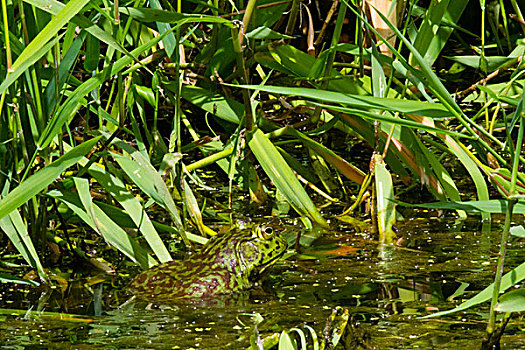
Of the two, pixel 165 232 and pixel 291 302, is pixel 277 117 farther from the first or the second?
pixel 291 302

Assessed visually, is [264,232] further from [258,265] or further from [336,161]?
[336,161]

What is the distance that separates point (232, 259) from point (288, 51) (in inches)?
33.5

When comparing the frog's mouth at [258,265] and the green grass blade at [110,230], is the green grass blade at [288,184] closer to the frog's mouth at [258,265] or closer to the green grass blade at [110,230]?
the frog's mouth at [258,265]

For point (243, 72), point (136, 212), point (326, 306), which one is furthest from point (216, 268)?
point (243, 72)

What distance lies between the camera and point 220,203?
2.81 metres

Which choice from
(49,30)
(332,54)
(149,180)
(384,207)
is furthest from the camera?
(332,54)

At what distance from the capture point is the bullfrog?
2061 millimetres

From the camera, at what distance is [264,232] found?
7.39 ft

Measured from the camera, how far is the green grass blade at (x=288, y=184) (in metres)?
2.48

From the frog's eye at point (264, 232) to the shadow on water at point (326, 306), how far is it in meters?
0.11

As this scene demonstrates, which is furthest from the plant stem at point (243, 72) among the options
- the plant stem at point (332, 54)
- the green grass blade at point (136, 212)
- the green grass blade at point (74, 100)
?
the green grass blade at point (136, 212)

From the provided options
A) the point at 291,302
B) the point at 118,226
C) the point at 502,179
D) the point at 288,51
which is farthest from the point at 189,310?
the point at 288,51

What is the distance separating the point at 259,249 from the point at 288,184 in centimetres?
35

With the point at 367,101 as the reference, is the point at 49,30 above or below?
above
